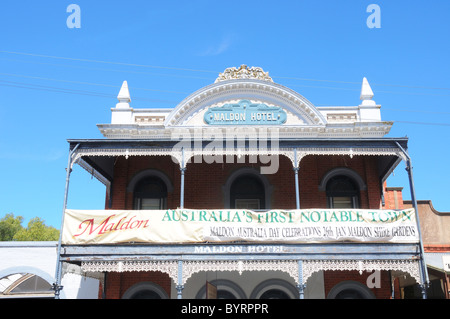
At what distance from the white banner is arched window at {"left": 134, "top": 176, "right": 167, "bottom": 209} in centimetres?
328

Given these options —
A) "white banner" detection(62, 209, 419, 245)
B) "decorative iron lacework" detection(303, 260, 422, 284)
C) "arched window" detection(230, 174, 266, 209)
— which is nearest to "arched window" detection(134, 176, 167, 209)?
"arched window" detection(230, 174, 266, 209)

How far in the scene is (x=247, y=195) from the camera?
17000 mm

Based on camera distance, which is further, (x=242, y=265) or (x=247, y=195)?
(x=247, y=195)

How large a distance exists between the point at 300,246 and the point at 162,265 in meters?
3.89

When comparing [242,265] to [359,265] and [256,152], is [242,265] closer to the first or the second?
[359,265]

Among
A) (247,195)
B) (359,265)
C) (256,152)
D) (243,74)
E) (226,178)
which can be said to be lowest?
(359,265)

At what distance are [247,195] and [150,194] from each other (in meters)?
3.44

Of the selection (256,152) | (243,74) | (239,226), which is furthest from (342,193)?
(243,74)

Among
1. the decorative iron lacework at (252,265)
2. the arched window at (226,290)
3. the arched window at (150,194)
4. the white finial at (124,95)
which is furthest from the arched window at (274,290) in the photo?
the white finial at (124,95)

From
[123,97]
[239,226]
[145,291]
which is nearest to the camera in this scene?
[239,226]

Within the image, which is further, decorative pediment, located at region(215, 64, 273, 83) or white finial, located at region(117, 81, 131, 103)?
white finial, located at region(117, 81, 131, 103)

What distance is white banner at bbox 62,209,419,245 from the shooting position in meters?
13.6

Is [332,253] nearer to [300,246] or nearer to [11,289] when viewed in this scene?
[300,246]

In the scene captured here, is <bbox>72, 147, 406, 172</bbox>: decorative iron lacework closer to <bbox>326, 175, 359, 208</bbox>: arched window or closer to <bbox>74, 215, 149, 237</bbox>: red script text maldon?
<bbox>74, 215, 149, 237</bbox>: red script text maldon
